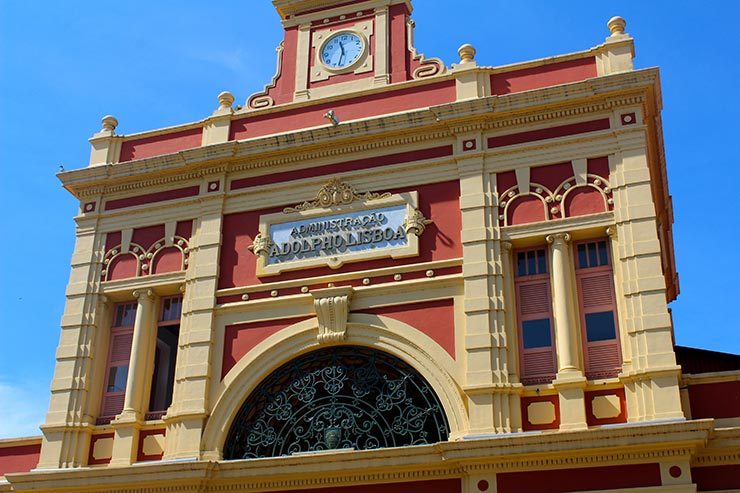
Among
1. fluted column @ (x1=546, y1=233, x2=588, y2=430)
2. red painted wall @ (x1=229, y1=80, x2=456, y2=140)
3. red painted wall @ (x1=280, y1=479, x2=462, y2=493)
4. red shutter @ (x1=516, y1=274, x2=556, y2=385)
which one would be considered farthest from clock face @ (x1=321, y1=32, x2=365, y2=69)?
red painted wall @ (x1=280, y1=479, x2=462, y2=493)

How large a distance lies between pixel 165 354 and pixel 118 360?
0.89 meters

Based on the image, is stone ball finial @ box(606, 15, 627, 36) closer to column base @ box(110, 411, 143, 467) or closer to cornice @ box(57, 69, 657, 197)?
cornice @ box(57, 69, 657, 197)

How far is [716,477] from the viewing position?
13.1 meters

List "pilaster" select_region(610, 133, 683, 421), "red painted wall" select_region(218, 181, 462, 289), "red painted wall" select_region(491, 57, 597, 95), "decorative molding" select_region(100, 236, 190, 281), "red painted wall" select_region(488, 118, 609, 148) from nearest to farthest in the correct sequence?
1. "pilaster" select_region(610, 133, 683, 421)
2. "red painted wall" select_region(488, 118, 609, 148)
3. "red painted wall" select_region(218, 181, 462, 289)
4. "red painted wall" select_region(491, 57, 597, 95)
5. "decorative molding" select_region(100, 236, 190, 281)

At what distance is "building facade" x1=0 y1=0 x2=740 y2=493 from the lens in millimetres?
13859

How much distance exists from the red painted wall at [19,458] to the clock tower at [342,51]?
767 cm

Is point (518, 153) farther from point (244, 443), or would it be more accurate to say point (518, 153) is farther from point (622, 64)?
point (244, 443)

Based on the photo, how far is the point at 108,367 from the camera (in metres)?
17.3

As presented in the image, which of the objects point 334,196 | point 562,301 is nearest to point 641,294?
point 562,301

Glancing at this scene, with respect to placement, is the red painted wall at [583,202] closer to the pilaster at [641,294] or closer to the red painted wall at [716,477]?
the pilaster at [641,294]

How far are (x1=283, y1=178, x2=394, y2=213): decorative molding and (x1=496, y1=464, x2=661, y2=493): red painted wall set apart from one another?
5691 mm

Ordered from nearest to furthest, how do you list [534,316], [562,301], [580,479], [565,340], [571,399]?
[580,479] → [571,399] → [565,340] → [562,301] → [534,316]

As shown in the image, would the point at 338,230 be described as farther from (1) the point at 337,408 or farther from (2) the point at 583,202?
(2) the point at 583,202

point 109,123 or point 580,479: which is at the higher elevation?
point 109,123
